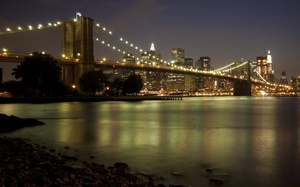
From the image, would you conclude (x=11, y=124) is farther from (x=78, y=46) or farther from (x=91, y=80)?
(x=78, y=46)

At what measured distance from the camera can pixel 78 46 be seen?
72.4 metres

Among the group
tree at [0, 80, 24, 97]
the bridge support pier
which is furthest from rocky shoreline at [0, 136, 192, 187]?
the bridge support pier

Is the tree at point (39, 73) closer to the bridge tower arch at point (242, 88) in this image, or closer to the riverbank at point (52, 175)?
the riverbank at point (52, 175)

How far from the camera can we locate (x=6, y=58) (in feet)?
184

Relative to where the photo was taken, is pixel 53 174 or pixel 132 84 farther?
pixel 132 84

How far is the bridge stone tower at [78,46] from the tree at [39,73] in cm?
1166

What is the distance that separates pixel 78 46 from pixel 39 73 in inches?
727

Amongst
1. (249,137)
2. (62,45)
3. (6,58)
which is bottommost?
(249,137)

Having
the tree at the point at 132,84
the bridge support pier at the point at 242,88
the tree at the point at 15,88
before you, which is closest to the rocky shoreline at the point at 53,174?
the tree at the point at 15,88

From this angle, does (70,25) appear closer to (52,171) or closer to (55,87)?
(55,87)

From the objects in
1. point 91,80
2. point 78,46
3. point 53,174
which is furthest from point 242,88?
point 53,174

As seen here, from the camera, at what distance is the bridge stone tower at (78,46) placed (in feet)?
227

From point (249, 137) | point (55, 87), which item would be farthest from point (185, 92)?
point (249, 137)

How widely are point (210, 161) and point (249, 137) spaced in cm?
719
